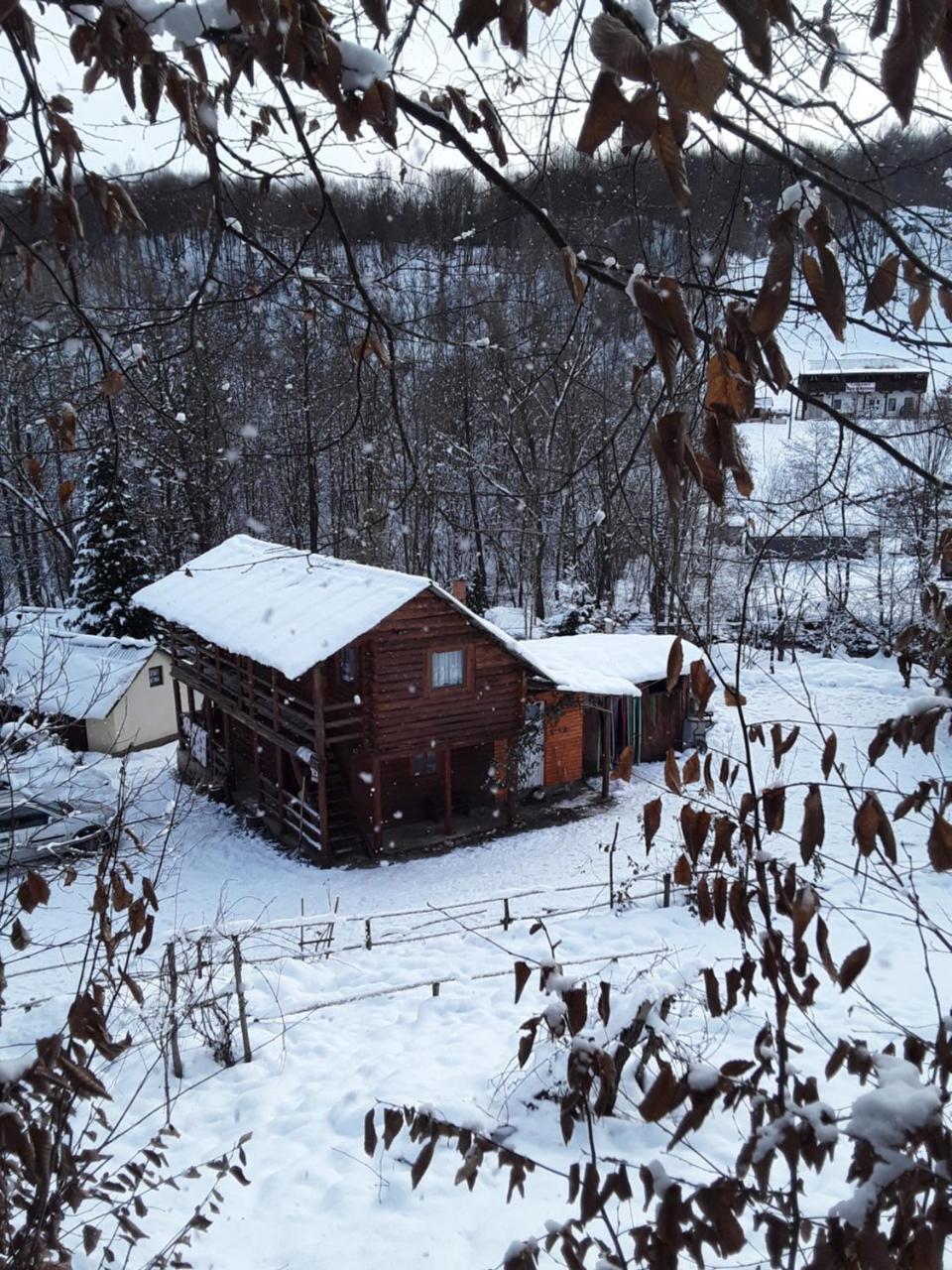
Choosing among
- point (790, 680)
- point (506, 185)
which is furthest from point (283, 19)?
point (790, 680)

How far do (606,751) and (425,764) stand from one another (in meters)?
3.60

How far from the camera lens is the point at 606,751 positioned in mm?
17406

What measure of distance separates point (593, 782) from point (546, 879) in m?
4.76

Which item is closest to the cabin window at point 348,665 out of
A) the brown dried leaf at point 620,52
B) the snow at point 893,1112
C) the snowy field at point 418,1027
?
the snowy field at point 418,1027

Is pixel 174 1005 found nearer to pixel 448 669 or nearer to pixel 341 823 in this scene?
pixel 341 823

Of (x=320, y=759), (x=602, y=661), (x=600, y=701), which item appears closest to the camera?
(x=320, y=759)

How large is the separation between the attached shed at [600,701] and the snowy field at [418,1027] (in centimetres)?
298

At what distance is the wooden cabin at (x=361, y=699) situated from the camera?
49.2ft

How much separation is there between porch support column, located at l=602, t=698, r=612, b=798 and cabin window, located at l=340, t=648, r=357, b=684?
15.9 ft

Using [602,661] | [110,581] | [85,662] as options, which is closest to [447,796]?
[602,661]

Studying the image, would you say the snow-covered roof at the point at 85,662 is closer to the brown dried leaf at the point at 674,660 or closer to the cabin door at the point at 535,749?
the cabin door at the point at 535,749

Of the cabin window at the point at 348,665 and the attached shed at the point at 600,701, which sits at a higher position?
the cabin window at the point at 348,665

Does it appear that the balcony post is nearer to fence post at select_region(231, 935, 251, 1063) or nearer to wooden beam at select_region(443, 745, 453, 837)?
wooden beam at select_region(443, 745, 453, 837)

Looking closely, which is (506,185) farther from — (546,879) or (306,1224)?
(546,879)
